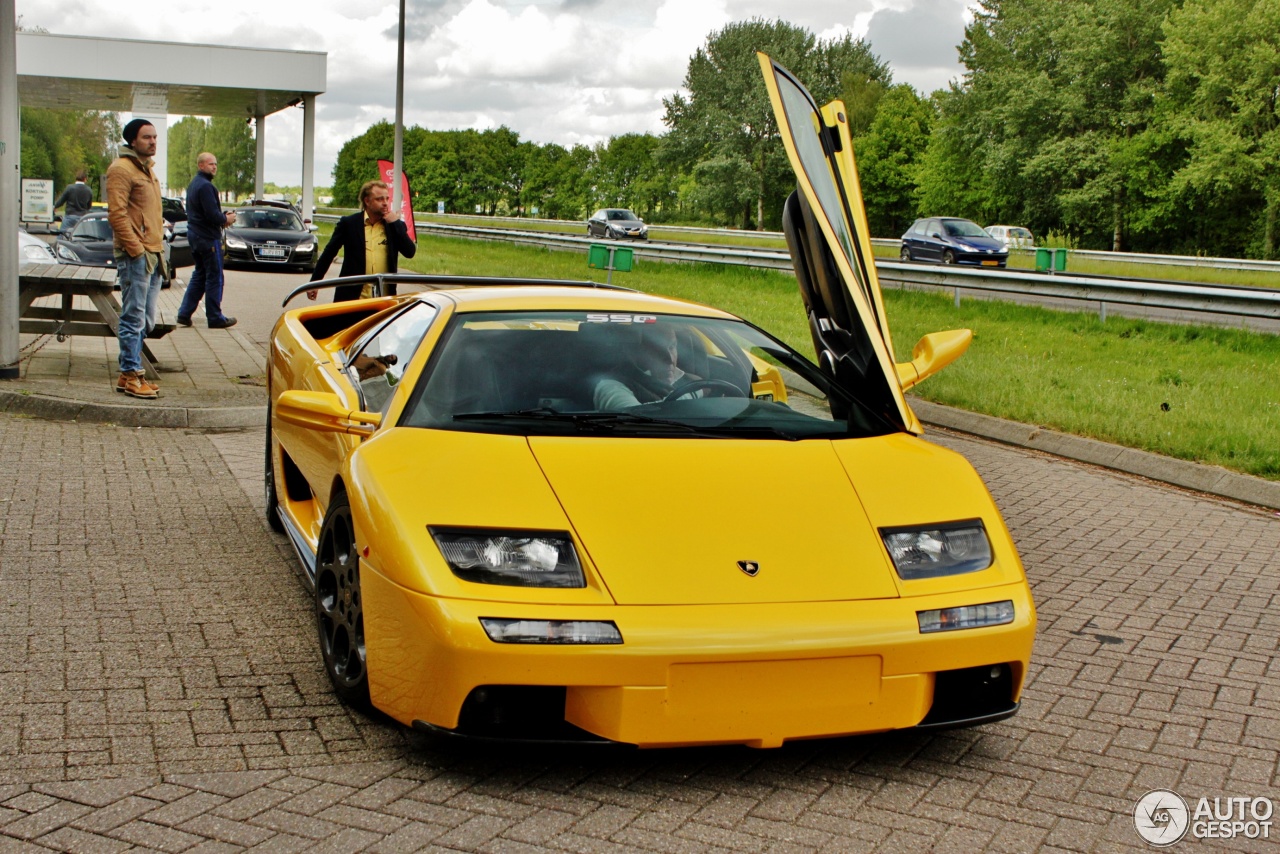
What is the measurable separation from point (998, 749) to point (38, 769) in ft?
8.41

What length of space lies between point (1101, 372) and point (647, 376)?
915cm

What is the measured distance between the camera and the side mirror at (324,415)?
3941 mm

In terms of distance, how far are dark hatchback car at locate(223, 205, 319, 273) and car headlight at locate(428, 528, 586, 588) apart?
77.1 feet

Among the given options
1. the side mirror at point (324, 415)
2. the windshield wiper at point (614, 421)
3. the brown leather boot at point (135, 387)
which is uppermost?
the windshield wiper at point (614, 421)

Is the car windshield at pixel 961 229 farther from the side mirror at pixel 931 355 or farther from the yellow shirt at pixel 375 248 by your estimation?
the side mirror at pixel 931 355

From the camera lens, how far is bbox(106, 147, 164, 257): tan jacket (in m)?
8.97

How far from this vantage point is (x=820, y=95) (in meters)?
82.8

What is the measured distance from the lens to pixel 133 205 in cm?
912

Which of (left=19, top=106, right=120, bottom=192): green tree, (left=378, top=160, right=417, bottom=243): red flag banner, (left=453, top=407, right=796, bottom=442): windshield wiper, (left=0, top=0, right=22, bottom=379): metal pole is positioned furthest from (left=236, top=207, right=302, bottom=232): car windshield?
(left=19, top=106, right=120, bottom=192): green tree

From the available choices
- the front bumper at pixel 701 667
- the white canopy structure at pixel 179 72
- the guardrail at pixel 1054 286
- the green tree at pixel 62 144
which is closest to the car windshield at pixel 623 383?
the front bumper at pixel 701 667

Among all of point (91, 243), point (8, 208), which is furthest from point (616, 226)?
point (8, 208)

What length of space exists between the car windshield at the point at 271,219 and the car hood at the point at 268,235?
284mm

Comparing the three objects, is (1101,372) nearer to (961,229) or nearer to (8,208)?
(8,208)
